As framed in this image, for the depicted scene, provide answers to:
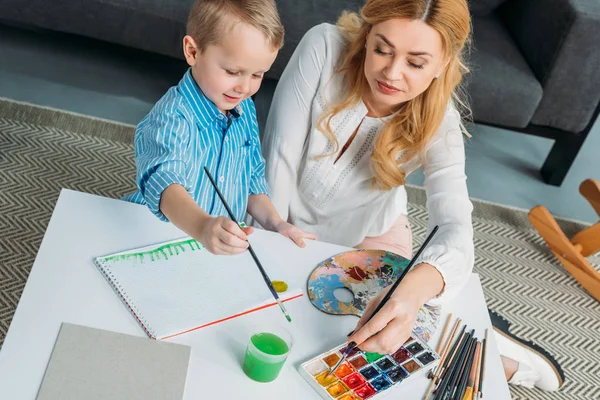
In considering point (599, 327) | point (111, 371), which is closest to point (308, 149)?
point (111, 371)

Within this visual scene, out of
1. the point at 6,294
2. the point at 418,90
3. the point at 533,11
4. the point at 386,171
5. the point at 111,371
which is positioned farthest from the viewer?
the point at 533,11

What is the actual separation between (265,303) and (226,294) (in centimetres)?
6

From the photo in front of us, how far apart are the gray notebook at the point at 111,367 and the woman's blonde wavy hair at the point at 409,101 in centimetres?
66

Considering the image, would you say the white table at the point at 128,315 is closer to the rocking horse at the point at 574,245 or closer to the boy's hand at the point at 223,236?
the boy's hand at the point at 223,236

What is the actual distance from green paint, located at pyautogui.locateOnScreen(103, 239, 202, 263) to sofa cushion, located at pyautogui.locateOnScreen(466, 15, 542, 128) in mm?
1418

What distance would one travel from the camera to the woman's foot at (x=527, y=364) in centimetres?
175

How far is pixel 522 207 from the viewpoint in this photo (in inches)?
99.7

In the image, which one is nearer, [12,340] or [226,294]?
[12,340]

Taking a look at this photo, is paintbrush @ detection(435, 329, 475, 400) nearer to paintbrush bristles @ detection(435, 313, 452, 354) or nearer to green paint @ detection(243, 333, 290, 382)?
paintbrush bristles @ detection(435, 313, 452, 354)

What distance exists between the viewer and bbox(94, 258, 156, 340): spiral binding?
102 cm

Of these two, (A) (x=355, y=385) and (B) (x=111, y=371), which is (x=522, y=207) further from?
(B) (x=111, y=371)

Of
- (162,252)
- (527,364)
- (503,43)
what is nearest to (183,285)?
(162,252)

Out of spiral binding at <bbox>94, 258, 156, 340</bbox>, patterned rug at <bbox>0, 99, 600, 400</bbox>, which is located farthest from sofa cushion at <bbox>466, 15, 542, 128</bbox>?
spiral binding at <bbox>94, 258, 156, 340</bbox>

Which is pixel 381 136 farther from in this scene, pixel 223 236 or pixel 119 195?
pixel 119 195
